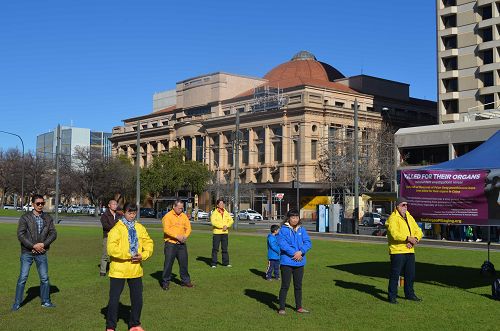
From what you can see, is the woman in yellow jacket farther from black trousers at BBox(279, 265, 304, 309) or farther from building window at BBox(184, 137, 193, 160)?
building window at BBox(184, 137, 193, 160)

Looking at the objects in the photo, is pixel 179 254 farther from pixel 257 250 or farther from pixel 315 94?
pixel 315 94

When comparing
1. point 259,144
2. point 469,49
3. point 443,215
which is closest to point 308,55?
point 259,144

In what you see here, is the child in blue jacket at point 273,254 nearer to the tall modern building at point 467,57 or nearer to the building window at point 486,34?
the tall modern building at point 467,57

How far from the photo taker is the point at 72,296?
12117 mm

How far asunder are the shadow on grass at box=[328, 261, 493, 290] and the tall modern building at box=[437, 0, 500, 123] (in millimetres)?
52858

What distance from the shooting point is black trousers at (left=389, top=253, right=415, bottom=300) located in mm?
11523

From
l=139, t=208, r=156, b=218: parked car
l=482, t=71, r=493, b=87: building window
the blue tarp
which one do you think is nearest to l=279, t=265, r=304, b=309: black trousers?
the blue tarp

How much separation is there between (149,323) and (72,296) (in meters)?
3.12

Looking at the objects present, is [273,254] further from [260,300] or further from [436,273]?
[436,273]

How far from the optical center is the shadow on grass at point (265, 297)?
37.0 ft

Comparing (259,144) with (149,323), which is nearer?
(149,323)

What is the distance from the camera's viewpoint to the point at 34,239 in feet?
34.7

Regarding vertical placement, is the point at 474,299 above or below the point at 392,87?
below

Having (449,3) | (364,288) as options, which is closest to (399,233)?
(364,288)
